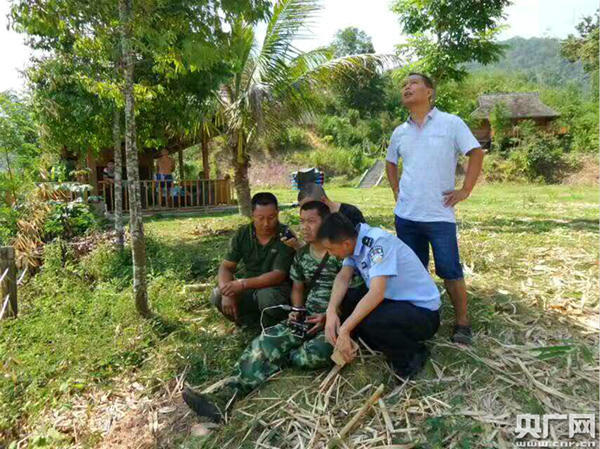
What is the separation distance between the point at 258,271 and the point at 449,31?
7.98m

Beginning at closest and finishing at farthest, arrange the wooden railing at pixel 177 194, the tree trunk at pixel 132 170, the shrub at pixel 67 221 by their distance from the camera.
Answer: the tree trunk at pixel 132 170 < the shrub at pixel 67 221 < the wooden railing at pixel 177 194

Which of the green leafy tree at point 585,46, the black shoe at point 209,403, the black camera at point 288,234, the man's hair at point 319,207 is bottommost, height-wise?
the black shoe at point 209,403

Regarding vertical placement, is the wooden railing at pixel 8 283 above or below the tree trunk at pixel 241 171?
below

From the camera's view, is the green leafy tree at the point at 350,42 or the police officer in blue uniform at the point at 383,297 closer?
the police officer in blue uniform at the point at 383,297

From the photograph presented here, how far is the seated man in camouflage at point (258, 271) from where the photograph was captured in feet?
11.7

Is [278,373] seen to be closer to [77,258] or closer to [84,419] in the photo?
[84,419]

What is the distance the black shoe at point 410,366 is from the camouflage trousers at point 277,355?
1.50 ft

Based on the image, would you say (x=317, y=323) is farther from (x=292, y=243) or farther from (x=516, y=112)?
(x=516, y=112)

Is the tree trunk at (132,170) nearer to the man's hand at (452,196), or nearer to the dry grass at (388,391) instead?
the dry grass at (388,391)

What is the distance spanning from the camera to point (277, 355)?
9.83 feet

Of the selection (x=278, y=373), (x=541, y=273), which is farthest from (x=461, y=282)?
(x=541, y=273)

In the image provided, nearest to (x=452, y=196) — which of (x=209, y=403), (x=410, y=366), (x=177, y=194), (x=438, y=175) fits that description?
(x=438, y=175)

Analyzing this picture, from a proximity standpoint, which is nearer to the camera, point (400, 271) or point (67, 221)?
point (400, 271)

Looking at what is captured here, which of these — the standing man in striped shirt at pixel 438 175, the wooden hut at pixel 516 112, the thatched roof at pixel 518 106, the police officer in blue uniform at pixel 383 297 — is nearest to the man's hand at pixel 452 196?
the standing man in striped shirt at pixel 438 175
